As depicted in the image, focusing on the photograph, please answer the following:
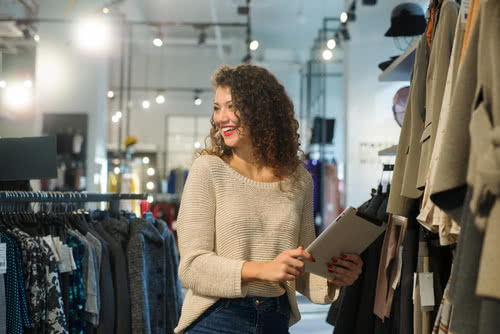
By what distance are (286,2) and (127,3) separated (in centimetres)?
312

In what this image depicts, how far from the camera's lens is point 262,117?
175 centimetres

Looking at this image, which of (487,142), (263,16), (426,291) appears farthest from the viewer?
(263,16)

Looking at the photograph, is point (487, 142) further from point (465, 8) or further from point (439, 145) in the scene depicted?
point (465, 8)

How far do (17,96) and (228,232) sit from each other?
727 centimetres

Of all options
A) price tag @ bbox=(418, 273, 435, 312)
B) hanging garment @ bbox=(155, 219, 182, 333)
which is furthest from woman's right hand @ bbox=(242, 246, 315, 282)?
hanging garment @ bbox=(155, 219, 182, 333)

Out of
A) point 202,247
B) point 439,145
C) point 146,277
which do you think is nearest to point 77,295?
point 146,277

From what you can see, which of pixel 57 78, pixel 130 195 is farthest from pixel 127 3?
pixel 130 195

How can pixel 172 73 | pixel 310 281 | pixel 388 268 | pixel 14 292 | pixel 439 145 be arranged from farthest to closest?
1. pixel 172 73
2. pixel 388 268
3. pixel 14 292
4. pixel 310 281
5. pixel 439 145

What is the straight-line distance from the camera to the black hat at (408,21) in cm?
315

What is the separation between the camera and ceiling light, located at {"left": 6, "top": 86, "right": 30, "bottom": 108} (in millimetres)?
7691

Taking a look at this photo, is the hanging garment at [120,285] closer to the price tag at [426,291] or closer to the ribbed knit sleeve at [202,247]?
the ribbed knit sleeve at [202,247]

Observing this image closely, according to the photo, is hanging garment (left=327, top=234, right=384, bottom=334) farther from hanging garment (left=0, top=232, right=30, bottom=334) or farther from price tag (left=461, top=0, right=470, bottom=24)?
hanging garment (left=0, top=232, right=30, bottom=334)

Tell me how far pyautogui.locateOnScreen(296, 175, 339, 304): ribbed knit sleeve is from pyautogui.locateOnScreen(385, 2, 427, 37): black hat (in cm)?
177

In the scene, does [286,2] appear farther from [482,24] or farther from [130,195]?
[482,24]
